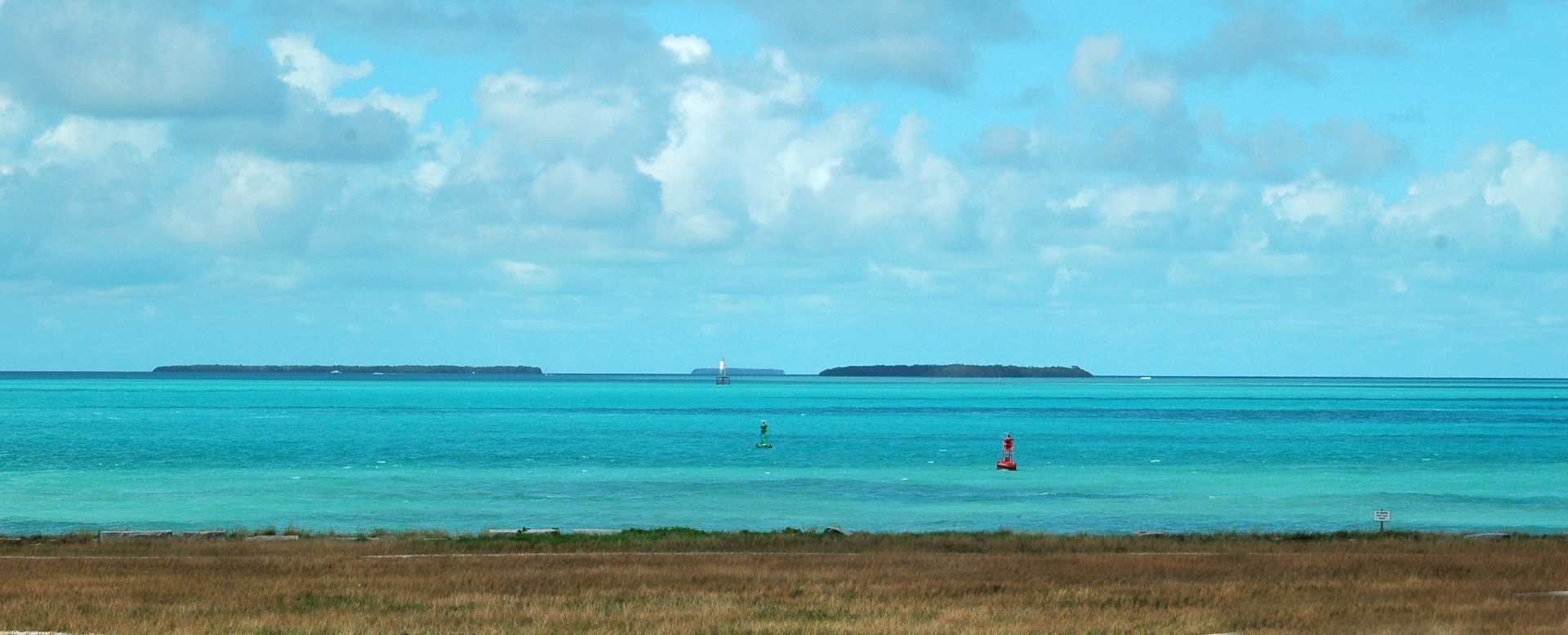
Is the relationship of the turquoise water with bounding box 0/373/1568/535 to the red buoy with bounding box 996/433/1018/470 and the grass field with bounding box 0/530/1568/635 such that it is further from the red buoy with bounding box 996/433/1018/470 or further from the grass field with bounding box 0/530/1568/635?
the grass field with bounding box 0/530/1568/635

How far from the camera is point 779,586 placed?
866 inches

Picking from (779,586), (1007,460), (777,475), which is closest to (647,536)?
(779,586)

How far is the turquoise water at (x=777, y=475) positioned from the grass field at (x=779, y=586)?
13497 millimetres

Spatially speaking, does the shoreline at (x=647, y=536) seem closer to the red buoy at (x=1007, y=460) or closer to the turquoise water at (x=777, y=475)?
the turquoise water at (x=777, y=475)

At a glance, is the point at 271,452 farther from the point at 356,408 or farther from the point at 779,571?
the point at 356,408

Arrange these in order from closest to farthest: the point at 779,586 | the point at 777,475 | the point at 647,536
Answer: the point at 779,586
the point at 647,536
the point at 777,475

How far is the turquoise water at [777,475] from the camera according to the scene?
4694cm

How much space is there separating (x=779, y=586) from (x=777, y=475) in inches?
1736

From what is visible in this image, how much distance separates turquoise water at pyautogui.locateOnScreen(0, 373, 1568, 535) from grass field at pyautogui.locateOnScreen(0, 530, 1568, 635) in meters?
13.5

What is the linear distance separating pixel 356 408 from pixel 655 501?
408 feet

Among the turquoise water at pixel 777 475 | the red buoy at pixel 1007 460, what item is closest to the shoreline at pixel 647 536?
the turquoise water at pixel 777 475

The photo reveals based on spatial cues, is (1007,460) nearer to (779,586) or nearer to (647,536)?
(647,536)

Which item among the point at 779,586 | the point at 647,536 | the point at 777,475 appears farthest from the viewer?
the point at 777,475

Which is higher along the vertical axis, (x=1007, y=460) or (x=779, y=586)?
(x=779, y=586)
